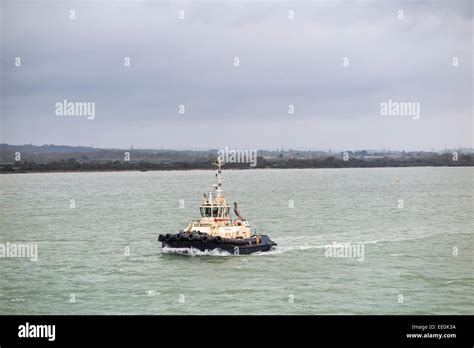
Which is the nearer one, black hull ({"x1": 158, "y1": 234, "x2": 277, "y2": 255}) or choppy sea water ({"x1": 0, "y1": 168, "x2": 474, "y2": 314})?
choppy sea water ({"x1": 0, "y1": 168, "x2": 474, "y2": 314})

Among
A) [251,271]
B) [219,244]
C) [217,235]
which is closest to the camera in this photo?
[251,271]

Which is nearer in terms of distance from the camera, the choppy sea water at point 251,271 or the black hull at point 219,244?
the choppy sea water at point 251,271

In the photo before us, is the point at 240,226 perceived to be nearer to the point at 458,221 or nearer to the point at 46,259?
the point at 46,259

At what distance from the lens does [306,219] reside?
68.4 metres

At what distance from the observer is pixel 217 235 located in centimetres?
4406

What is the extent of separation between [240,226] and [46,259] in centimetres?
1116

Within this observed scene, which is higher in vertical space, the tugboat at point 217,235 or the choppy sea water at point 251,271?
the tugboat at point 217,235

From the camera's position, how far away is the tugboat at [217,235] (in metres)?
43.1

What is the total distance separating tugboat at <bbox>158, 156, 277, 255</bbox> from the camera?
141 ft

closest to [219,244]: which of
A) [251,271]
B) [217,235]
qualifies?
[217,235]

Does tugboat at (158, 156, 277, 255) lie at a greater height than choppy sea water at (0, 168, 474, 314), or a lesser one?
greater

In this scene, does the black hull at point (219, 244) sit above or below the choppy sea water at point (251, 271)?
above

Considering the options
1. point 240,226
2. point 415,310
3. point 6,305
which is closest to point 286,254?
point 240,226

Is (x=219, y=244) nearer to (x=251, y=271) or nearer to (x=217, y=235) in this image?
(x=217, y=235)
